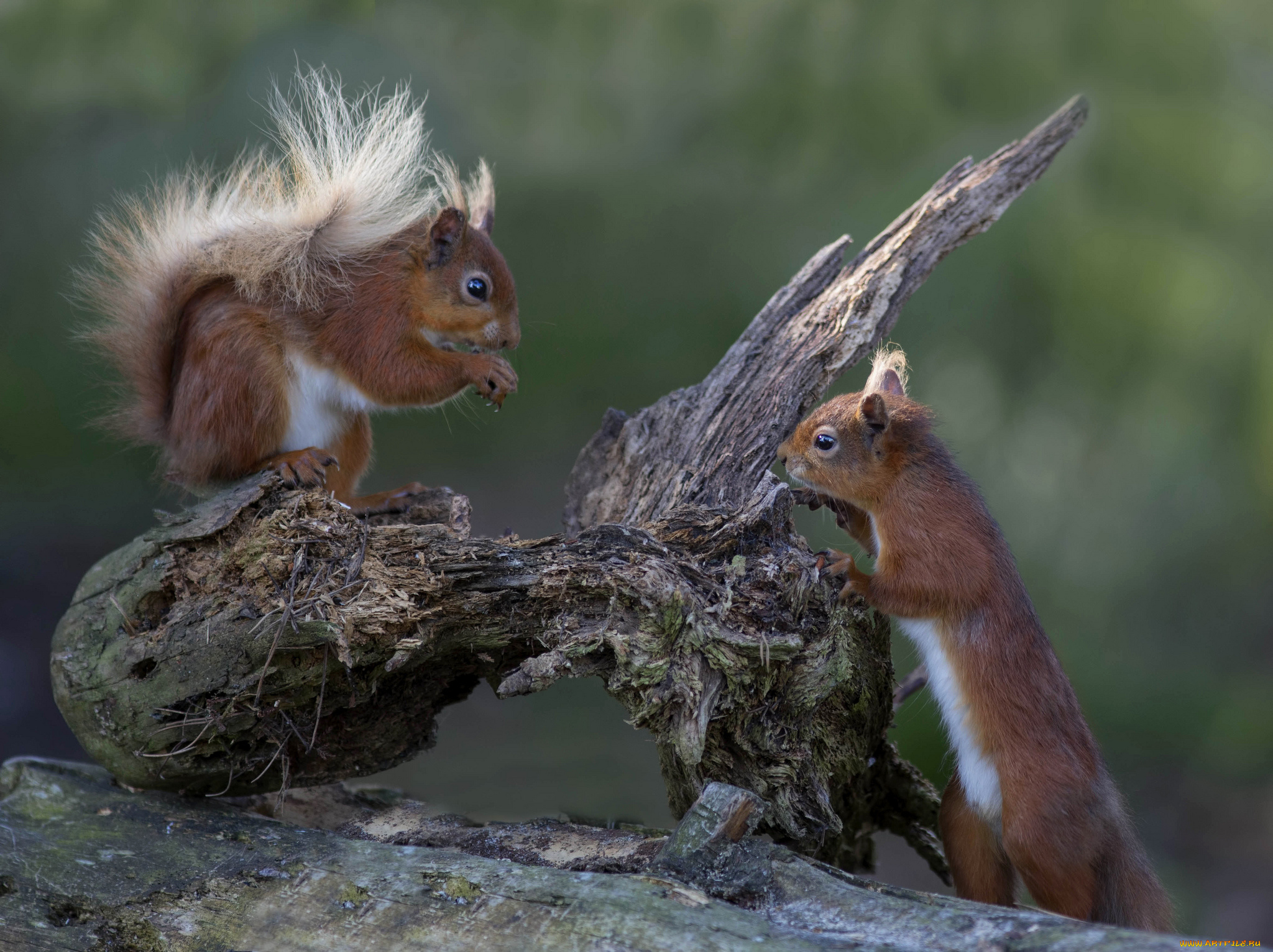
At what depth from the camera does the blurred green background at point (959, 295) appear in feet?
12.2

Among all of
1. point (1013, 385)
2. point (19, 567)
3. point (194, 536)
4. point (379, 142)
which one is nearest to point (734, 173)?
point (1013, 385)

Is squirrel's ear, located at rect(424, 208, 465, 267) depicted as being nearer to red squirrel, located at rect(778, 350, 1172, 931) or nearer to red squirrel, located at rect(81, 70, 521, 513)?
red squirrel, located at rect(81, 70, 521, 513)

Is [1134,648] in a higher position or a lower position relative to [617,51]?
lower

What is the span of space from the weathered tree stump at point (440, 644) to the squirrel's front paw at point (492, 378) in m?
0.32

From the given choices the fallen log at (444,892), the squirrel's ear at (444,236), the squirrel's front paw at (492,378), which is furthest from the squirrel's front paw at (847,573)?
the squirrel's ear at (444,236)

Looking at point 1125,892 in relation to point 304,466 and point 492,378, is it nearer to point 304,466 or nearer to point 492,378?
point 492,378

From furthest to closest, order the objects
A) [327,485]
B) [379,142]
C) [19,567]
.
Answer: [19,567]
[379,142]
[327,485]

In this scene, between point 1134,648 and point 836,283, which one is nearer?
point 836,283

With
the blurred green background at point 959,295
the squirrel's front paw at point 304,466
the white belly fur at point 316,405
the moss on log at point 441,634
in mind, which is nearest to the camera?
the moss on log at point 441,634

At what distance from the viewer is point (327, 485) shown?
2457 mm

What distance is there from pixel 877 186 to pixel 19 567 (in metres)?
3.66

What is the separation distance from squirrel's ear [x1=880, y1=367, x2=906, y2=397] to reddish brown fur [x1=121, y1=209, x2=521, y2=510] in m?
0.97

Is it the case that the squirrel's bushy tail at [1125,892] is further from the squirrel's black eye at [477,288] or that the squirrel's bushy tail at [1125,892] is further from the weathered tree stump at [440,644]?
the squirrel's black eye at [477,288]

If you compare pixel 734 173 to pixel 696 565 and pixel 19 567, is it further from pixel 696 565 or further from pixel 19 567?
pixel 19 567
